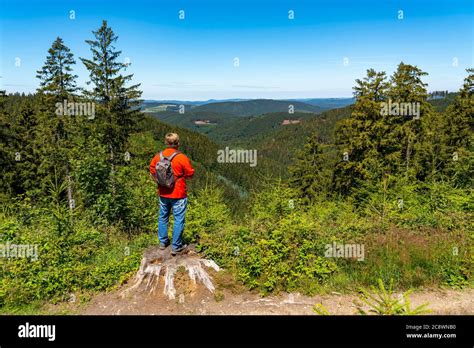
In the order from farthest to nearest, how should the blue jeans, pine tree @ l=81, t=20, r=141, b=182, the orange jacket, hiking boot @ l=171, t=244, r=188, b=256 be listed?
pine tree @ l=81, t=20, r=141, b=182
hiking boot @ l=171, t=244, r=188, b=256
the blue jeans
the orange jacket

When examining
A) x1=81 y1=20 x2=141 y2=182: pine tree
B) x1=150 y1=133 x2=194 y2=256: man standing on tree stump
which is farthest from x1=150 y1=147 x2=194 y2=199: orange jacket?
x1=81 y1=20 x2=141 y2=182: pine tree

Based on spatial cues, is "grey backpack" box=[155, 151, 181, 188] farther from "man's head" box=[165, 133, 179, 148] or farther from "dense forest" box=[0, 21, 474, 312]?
"dense forest" box=[0, 21, 474, 312]

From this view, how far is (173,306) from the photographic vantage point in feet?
16.7

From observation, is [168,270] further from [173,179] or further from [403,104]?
[403,104]

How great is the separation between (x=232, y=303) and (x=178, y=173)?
2.53 m

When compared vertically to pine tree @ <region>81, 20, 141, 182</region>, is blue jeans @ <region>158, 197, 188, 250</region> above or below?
below

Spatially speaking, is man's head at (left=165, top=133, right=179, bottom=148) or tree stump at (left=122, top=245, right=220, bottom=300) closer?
tree stump at (left=122, top=245, right=220, bottom=300)

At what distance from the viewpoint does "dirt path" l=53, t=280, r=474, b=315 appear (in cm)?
492

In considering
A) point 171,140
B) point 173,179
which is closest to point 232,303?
point 173,179

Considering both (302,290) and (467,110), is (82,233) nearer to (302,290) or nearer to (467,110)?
(302,290)

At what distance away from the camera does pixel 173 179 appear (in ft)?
18.5

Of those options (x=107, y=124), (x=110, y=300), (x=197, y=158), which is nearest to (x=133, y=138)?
(x=107, y=124)

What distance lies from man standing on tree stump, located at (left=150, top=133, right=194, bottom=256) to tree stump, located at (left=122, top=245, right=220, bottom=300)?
0.78 feet
